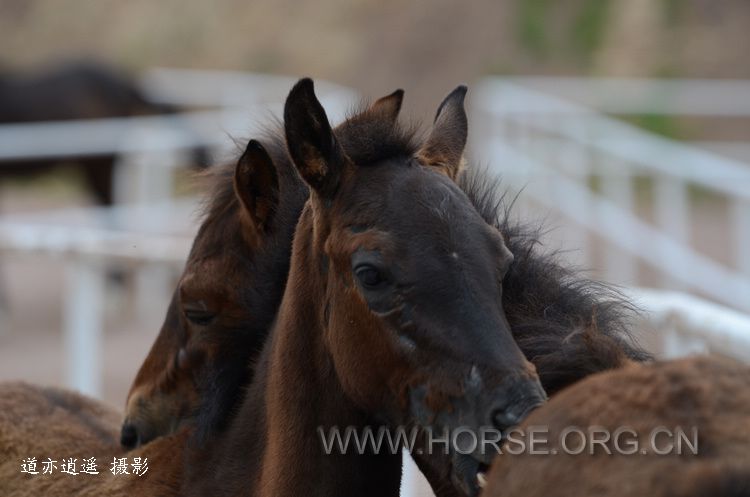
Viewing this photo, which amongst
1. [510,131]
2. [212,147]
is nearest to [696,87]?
[510,131]

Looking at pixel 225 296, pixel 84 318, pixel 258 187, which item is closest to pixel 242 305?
pixel 225 296

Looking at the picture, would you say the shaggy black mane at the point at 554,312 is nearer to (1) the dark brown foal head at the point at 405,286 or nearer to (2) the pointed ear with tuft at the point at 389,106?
(1) the dark brown foal head at the point at 405,286

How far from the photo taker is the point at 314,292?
3041 millimetres

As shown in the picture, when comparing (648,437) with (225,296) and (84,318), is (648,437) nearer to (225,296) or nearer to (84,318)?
(225,296)

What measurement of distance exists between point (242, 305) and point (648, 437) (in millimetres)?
1611

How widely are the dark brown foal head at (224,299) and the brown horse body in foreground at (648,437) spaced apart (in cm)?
127

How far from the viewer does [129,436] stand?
3.71 meters

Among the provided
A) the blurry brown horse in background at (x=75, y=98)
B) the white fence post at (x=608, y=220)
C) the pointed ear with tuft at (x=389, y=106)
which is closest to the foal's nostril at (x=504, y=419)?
the pointed ear with tuft at (x=389, y=106)

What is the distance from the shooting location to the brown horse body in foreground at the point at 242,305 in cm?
295

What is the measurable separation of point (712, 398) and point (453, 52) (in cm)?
1871

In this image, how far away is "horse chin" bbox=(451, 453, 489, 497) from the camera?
2.63 meters

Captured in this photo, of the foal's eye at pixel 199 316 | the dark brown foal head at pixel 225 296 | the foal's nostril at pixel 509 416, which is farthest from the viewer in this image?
the foal's eye at pixel 199 316

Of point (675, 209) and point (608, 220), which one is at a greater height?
point (675, 209)

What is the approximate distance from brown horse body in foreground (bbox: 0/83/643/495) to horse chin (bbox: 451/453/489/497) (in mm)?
140
